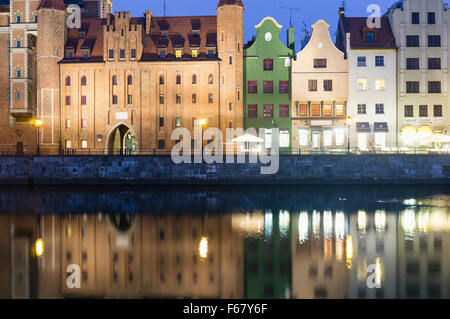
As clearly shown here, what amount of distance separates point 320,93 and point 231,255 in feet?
127

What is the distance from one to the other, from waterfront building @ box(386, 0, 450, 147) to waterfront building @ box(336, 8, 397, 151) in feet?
3.44

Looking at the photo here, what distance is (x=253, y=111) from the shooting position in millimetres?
53312

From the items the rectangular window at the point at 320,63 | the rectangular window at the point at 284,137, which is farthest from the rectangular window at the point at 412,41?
the rectangular window at the point at 284,137

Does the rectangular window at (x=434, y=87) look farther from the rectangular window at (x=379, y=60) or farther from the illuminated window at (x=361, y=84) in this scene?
the illuminated window at (x=361, y=84)

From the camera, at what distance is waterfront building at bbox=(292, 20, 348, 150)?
2042 inches

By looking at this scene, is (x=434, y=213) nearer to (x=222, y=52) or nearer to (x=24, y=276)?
(x=24, y=276)

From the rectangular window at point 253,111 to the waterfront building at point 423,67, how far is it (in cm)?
1793

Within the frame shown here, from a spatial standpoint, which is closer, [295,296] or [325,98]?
[295,296]

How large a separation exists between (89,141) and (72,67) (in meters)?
9.92

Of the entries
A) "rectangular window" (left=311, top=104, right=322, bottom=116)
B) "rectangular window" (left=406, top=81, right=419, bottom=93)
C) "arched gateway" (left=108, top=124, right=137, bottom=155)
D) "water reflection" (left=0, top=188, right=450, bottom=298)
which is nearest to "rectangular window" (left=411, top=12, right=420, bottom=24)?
"rectangular window" (left=406, top=81, right=419, bottom=93)

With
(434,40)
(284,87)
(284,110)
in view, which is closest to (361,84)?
(284,87)

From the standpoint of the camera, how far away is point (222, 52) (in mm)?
51500

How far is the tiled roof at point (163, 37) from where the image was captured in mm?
53594
